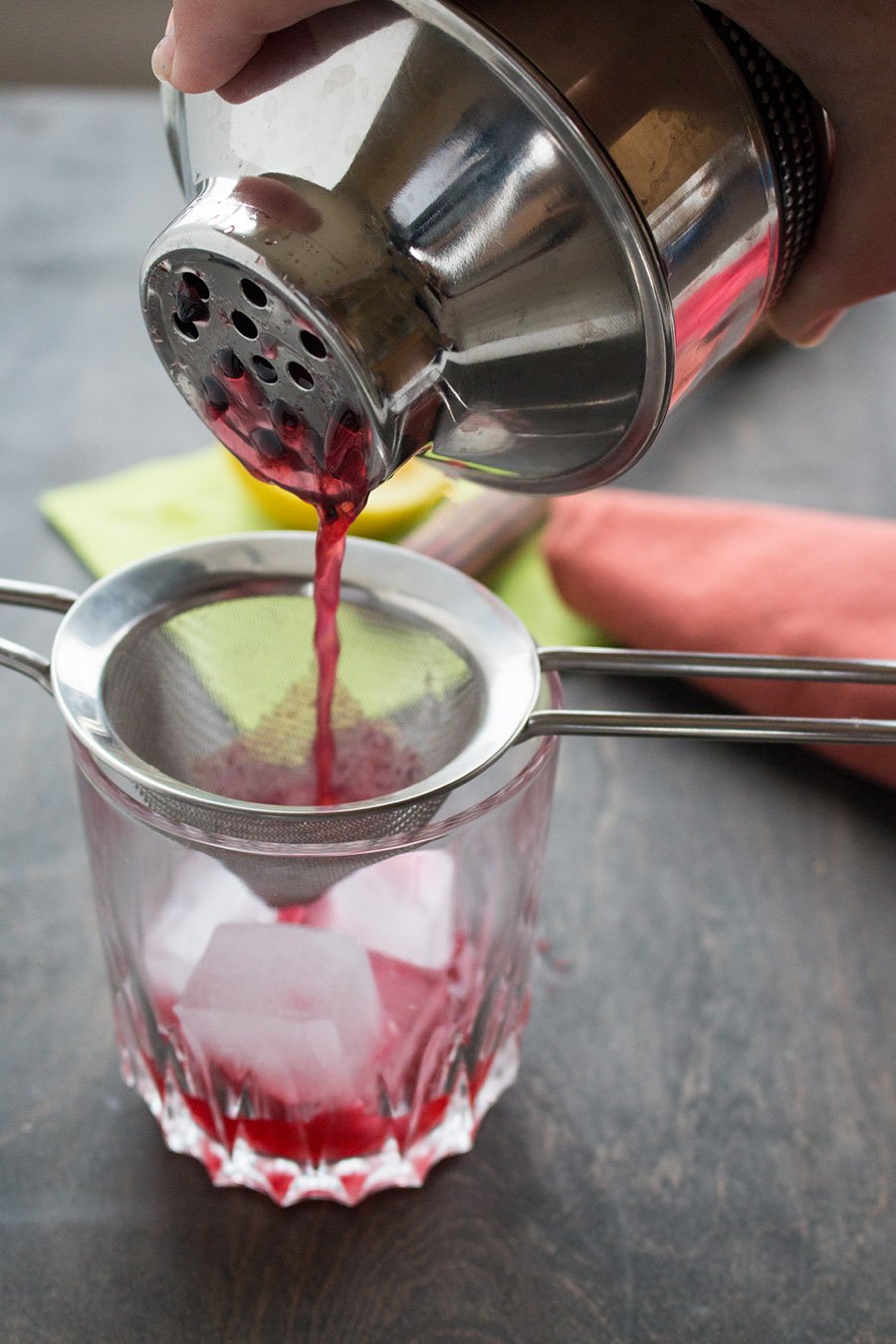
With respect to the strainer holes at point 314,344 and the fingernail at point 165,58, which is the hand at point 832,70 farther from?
the strainer holes at point 314,344

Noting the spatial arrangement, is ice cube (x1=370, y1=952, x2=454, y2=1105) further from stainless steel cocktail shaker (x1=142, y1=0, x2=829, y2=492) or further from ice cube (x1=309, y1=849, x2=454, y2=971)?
stainless steel cocktail shaker (x1=142, y1=0, x2=829, y2=492)

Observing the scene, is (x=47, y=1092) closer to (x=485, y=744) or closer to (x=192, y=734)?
(x=192, y=734)

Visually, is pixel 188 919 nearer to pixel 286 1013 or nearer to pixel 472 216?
pixel 286 1013

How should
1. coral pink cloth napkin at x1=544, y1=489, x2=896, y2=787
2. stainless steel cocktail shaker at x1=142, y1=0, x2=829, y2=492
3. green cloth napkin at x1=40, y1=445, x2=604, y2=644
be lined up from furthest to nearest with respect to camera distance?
green cloth napkin at x1=40, y1=445, x2=604, y2=644
coral pink cloth napkin at x1=544, y1=489, x2=896, y2=787
stainless steel cocktail shaker at x1=142, y1=0, x2=829, y2=492

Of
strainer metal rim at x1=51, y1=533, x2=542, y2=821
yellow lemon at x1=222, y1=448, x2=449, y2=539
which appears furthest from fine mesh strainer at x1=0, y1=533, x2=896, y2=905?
yellow lemon at x1=222, y1=448, x2=449, y2=539

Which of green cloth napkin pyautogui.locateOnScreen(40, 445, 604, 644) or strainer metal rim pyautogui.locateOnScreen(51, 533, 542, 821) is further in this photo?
green cloth napkin pyautogui.locateOnScreen(40, 445, 604, 644)

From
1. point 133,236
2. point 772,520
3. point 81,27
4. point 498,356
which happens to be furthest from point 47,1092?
point 81,27

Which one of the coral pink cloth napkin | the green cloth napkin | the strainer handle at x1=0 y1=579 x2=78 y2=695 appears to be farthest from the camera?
the green cloth napkin
